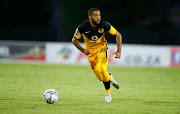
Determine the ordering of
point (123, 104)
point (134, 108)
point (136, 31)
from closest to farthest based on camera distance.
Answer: point (134, 108) → point (123, 104) → point (136, 31)

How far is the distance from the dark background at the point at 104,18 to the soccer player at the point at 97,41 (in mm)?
15856

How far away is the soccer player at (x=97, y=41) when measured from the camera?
328 inches

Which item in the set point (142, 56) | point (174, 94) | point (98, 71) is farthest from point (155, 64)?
point (98, 71)

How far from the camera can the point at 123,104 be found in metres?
8.12

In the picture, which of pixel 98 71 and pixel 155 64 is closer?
pixel 98 71

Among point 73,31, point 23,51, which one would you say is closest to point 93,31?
point 23,51

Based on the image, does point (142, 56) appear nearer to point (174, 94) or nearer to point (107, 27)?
point (174, 94)

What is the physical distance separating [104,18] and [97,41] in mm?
18826

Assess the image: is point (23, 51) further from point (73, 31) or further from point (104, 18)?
point (104, 18)

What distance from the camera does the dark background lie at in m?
25.7

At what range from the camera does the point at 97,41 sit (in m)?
8.66

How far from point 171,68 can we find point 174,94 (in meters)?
11.8

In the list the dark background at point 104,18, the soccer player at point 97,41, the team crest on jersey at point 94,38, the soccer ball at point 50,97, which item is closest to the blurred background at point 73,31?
the dark background at point 104,18

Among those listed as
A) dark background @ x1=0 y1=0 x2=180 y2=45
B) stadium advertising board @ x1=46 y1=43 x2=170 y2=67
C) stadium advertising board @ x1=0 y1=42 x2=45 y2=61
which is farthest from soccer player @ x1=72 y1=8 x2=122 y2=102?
dark background @ x1=0 y1=0 x2=180 y2=45
